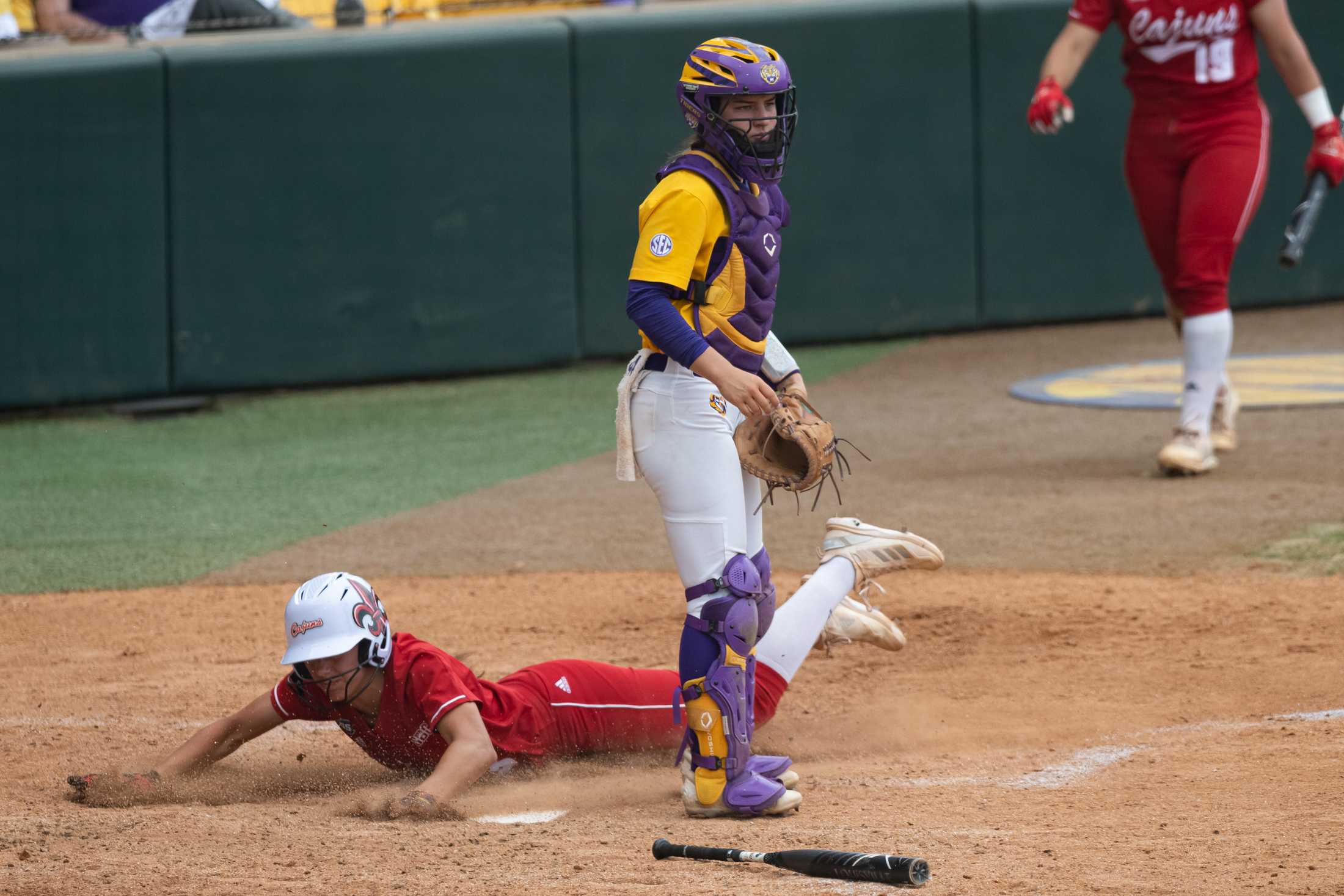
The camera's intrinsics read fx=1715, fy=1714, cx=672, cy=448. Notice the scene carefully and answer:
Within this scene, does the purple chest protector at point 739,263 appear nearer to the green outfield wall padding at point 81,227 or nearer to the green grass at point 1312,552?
the green grass at point 1312,552

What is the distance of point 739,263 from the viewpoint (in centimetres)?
407

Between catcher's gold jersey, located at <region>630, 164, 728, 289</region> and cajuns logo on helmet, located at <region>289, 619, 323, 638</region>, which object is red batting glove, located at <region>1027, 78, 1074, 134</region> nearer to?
catcher's gold jersey, located at <region>630, 164, 728, 289</region>

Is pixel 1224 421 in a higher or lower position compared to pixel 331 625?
lower

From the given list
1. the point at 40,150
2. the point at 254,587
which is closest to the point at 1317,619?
the point at 254,587

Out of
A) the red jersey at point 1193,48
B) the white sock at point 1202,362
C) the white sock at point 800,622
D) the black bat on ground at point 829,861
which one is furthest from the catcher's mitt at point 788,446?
the red jersey at point 1193,48

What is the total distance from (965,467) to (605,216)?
3.82 m

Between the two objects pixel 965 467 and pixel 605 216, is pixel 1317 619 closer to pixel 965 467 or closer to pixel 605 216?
pixel 965 467

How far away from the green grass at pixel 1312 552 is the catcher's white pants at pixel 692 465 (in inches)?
118

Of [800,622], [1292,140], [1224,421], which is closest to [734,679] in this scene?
[800,622]

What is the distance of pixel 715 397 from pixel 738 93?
0.71m

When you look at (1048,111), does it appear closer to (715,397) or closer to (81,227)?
(715,397)

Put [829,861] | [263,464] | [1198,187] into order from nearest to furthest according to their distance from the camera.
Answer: [829,861] < [1198,187] < [263,464]

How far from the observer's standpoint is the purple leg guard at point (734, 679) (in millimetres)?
4012

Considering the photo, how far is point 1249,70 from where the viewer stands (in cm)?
775
